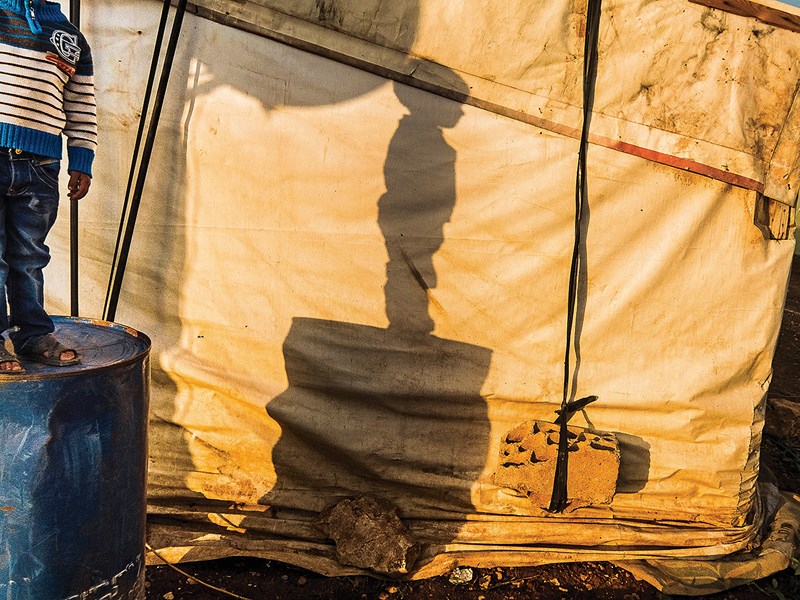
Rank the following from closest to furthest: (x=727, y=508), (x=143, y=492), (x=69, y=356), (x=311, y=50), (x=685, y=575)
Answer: (x=69, y=356) < (x=143, y=492) < (x=311, y=50) < (x=685, y=575) < (x=727, y=508)

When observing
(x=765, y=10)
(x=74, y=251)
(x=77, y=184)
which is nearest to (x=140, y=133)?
(x=74, y=251)

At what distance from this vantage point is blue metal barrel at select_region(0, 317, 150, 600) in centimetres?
206

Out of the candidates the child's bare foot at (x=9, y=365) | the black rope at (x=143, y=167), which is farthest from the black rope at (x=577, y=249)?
the child's bare foot at (x=9, y=365)

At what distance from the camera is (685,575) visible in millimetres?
3436

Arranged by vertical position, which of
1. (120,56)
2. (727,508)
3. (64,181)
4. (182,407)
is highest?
(120,56)

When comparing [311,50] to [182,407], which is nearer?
[311,50]

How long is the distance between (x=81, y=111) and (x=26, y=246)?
0.46 m

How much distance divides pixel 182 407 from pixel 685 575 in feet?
7.96

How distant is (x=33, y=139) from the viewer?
2.22m

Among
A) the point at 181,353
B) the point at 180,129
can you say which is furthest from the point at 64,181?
the point at 181,353

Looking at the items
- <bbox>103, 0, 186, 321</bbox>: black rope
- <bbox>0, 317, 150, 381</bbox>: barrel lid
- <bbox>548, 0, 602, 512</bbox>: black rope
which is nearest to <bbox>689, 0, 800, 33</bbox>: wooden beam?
<bbox>548, 0, 602, 512</bbox>: black rope

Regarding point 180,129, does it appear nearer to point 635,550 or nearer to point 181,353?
point 181,353

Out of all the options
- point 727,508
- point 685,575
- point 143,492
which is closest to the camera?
point 143,492

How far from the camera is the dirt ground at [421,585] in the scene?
3.19 m
